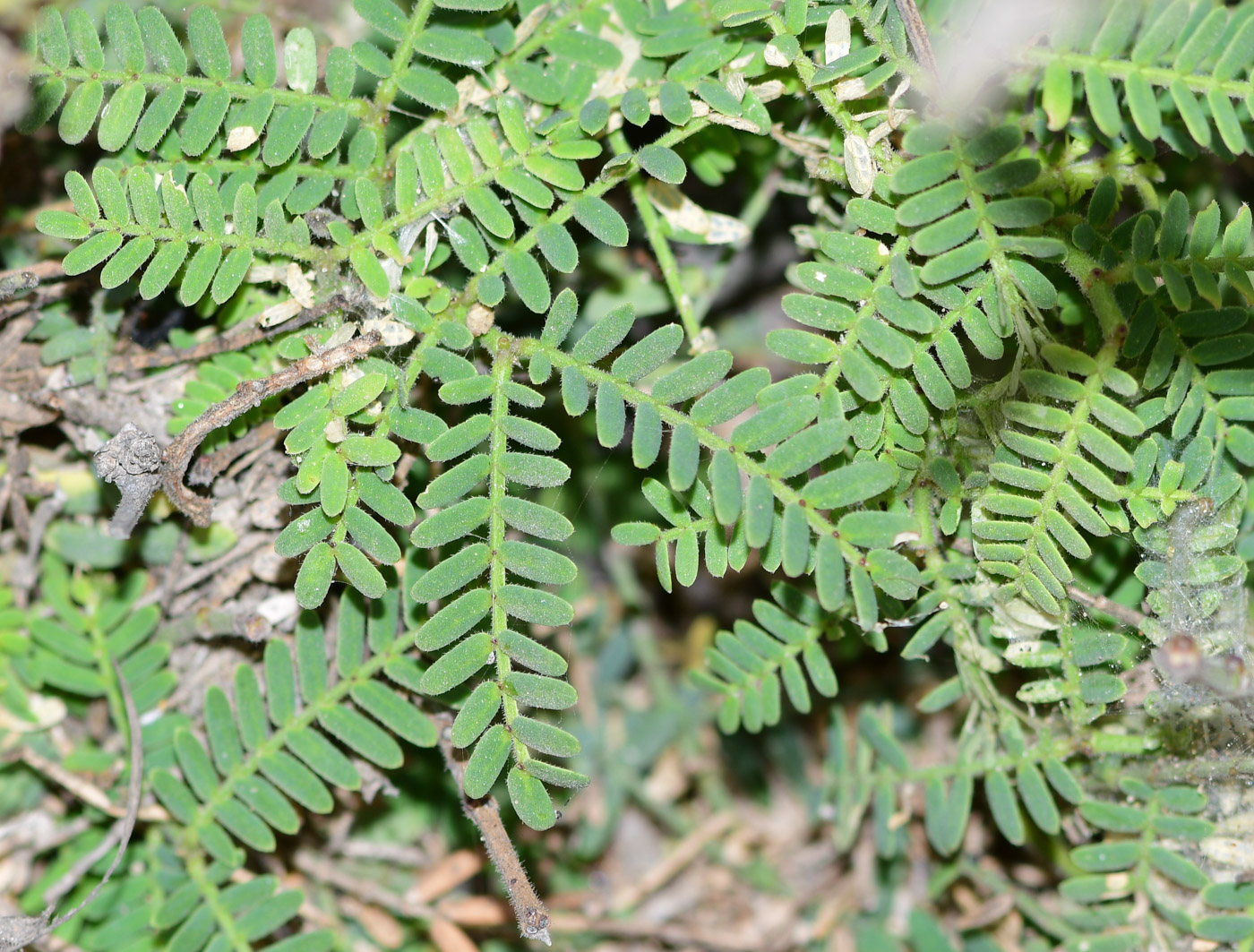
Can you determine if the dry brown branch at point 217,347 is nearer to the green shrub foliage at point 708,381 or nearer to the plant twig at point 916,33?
the green shrub foliage at point 708,381

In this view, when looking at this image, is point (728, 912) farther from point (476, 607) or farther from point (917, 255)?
point (917, 255)

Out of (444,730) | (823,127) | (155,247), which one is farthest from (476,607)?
(823,127)

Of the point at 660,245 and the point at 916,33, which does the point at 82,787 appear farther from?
the point at 916,33

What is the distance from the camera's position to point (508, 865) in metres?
1.75

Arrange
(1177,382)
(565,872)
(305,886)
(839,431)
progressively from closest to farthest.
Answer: (839,431) → (1177,382) → (305,886) → (565,872)

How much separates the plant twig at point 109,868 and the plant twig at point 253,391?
0.57 meters

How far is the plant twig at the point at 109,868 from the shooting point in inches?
72.9

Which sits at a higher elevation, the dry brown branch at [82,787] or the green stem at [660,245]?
the green stem at [660,245]

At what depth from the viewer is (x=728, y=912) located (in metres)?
2.68

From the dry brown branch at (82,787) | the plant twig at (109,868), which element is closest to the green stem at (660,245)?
the plant twig at (109,868)

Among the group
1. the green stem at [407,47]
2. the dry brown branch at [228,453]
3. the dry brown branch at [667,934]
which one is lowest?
the dry brown branch at [667,934]

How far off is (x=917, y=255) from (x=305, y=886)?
183 cm

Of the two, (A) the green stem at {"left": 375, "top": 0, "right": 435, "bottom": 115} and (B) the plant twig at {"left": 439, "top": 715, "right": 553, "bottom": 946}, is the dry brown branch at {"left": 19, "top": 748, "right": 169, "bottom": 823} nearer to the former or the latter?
(B) the plant twig at {"left": 439, "top": 715, "right": 553, "bottom": 946}

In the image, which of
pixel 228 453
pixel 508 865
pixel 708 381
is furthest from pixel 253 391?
pixel 508 865
